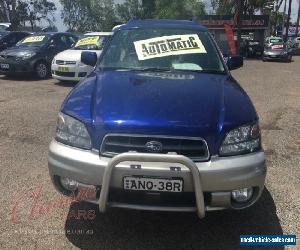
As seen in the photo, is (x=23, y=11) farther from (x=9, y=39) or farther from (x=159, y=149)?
(x=159, y=149)

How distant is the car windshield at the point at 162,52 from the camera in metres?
4.55

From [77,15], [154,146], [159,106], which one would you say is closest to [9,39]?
[159,106]

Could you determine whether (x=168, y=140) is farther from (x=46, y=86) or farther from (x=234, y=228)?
(x=46, y=86)

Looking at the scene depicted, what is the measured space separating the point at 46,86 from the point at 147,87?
8.57 m

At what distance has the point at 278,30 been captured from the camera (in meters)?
70.0

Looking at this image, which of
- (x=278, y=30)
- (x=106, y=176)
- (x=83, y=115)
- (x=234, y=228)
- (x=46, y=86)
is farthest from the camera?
(x=278, y=30)

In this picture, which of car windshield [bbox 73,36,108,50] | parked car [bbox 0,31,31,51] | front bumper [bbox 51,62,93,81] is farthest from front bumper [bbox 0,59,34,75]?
parked car [bbox 0,31,31,51]

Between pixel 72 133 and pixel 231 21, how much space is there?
32807 mm

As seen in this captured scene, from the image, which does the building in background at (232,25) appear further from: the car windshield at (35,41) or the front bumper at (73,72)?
the front bumper at (73,72)

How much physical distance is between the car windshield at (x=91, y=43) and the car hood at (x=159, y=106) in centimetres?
874

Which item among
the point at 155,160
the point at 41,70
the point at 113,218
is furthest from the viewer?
the point at 41,70

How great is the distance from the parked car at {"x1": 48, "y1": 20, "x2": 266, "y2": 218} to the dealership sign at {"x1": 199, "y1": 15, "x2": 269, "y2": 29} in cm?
3189

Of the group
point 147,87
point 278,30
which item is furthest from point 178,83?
point 278,30

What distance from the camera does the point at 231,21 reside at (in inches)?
1347
